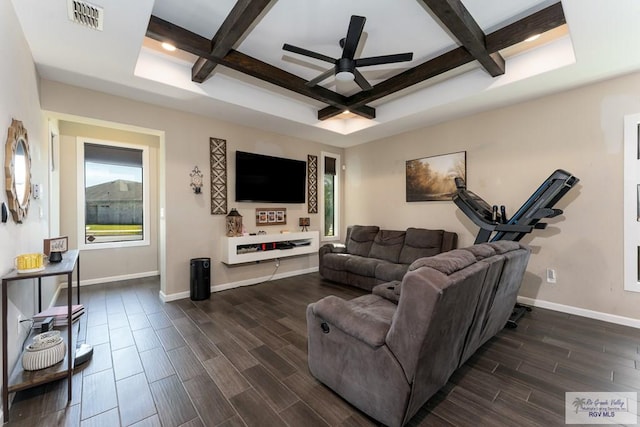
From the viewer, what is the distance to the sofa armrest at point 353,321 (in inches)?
61.2

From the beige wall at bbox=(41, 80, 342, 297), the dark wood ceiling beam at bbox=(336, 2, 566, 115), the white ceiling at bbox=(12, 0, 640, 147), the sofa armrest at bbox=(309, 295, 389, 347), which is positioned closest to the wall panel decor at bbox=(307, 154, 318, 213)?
the beige wall at bbox=(41, 80, 342, 297)

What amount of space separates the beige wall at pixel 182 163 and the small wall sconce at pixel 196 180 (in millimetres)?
55

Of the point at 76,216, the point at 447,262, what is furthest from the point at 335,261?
the point at 76,216

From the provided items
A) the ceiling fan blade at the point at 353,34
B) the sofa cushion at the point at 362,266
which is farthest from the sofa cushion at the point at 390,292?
the ceiling fan blade at the point at 353,34

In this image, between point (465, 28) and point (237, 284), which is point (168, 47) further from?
point (237, 284)

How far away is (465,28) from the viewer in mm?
2342

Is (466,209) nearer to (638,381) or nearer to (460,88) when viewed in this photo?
(460,88)

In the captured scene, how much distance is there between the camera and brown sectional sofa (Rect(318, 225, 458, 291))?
4.08 metres

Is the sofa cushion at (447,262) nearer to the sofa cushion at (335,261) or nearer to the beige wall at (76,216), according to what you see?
the sofa cushion at (335,261)

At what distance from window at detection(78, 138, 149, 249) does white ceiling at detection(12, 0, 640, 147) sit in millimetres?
1950

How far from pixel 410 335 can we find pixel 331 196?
4773 mm

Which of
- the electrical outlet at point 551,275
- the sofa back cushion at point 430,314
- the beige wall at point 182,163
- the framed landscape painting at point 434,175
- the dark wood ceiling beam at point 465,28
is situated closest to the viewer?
the sofa back cushion at point 430,314

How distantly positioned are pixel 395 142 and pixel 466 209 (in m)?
2.14

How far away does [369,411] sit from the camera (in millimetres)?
1624
